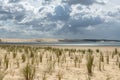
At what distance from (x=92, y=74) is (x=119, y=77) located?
2.77 ft

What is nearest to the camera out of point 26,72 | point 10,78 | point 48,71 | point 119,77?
point 26,72

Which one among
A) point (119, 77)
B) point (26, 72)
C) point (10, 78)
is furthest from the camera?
point (119, 77)

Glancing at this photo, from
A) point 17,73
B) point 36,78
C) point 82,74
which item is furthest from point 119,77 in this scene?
point 17,73

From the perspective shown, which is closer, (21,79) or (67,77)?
(21,79)

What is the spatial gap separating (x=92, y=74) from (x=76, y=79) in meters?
1.05

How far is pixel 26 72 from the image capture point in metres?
6.41

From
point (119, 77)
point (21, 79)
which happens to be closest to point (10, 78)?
point (21, 79)

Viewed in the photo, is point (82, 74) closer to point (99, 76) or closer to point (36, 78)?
point (99, 76)

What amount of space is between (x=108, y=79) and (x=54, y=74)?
1673 millimetres

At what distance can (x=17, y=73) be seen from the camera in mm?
7660

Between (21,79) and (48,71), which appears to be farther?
(48,71)

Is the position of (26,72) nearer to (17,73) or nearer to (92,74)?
(17,73)

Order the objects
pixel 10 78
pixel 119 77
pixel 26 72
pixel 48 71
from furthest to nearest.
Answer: pixel 48 71 → pixel 119 77 → pixel 10 78 → pixel 26 72

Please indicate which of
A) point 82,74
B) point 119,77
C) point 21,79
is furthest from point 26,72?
point 119,77
